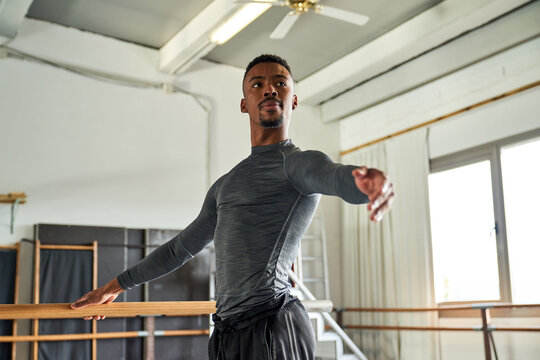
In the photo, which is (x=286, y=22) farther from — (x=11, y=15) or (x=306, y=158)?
(x=306, y=158)

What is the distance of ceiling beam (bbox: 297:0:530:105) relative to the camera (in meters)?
5.86

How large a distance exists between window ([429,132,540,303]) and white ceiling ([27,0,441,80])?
5.65 feet

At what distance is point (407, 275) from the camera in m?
7.03

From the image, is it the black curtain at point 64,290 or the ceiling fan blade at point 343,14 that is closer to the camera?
the ceiling fan blade at point 343,14

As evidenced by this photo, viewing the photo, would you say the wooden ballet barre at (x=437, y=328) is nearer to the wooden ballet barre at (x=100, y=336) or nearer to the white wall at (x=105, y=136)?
the wooden ballet barre at (x=100, y=336)

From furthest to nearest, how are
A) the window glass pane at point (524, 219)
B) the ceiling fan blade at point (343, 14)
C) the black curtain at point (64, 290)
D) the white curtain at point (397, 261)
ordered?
the white curtain at point (397, 261), the black curtain at point (64, 290), the window glass pane at point (524, 219), the ceiling fan blade at point (343, 14)

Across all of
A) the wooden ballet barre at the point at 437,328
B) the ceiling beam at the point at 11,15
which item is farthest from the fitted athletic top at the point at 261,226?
the ceiling beam at the point at 11,15

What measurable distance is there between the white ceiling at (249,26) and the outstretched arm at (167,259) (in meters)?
4.88

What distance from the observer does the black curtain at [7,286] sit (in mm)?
5773

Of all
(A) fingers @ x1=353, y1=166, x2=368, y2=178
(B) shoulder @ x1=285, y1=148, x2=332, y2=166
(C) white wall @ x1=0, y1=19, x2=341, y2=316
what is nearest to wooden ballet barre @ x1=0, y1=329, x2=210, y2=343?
(C) white wall @ x1=0, y1=19, x2=341, y2=316

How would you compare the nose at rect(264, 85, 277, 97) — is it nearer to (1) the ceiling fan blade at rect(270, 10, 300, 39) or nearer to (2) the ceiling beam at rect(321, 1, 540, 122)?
(1) the ceiling fan blade at rect(270, 10, 300, 39)

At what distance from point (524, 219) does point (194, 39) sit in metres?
3.88

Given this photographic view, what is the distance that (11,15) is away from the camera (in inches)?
233

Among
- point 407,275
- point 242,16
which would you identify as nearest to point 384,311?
point 407,275
